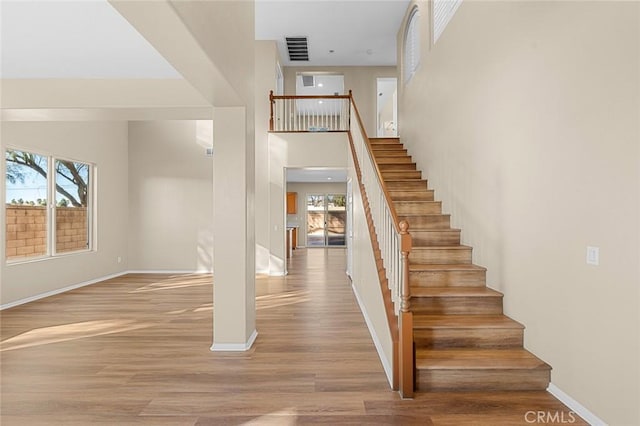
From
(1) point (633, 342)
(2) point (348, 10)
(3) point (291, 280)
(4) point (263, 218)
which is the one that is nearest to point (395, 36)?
(2) point (348, 10)

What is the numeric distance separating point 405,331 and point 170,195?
22.8 ft

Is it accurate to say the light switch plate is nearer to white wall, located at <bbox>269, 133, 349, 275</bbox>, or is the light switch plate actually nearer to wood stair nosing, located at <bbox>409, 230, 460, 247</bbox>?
wood stair nosing, located at <bbox>409, 230, 460, 247</bbox>

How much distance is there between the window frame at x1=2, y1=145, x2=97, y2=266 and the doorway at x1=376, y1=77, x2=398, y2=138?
7333 millimetres

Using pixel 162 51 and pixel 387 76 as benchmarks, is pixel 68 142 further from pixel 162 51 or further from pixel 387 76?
pixel 387 76

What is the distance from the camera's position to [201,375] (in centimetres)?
302

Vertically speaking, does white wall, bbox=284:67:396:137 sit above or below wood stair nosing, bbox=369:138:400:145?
above

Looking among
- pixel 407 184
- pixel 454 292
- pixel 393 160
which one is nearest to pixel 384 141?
pixel 393 160

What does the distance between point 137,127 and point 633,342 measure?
8.98m

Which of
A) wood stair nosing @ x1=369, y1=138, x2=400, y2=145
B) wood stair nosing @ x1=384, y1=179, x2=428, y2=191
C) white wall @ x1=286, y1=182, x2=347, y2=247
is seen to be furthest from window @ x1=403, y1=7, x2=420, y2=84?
white wall @ x1=286, y1=182, x2=347, y2=247

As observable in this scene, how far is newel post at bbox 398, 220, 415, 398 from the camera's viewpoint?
261 centimetres

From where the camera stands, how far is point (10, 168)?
17.5 ft

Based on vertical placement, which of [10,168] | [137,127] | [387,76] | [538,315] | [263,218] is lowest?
[538,315]

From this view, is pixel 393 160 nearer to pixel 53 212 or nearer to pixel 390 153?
pixel 390 153

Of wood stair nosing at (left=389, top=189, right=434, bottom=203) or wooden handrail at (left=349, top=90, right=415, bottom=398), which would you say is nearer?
wooden handrail at (left=349, top=90, right=415, bottom=398)
